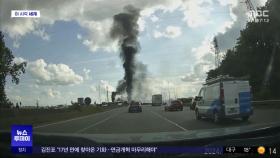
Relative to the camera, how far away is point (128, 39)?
613 cm

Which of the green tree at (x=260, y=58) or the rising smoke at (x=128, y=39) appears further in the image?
the green tree at (x=260, y=58)

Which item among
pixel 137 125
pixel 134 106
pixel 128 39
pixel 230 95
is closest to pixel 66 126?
pixel 137 125

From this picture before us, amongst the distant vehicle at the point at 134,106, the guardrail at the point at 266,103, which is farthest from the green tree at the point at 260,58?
the distant vehicle at the point at 134,106

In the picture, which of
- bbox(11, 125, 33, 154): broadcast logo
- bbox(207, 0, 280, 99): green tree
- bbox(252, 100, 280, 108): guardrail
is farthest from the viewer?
bbox(252, 100, 280, 108): guardrail

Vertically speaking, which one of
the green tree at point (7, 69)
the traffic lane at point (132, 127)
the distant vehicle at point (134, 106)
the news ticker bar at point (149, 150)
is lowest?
the news ticker bar at point (149, 150)

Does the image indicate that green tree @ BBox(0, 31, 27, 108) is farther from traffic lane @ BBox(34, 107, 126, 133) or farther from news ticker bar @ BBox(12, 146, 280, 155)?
news ticker bar @ BBox(12, 146, 280, 155)

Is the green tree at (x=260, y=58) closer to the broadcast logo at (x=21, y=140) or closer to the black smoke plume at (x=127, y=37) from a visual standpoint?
the black smoke plume at (x=127, y=37)

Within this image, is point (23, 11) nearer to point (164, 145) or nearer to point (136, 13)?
point (136, 13)

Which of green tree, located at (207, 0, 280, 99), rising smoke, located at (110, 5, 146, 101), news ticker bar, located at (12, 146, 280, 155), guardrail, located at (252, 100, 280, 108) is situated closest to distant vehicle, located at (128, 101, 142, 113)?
green tree, located at (207, 0, 280, 99)

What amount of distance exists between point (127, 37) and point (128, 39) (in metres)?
0.04

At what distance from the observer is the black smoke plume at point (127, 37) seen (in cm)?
591

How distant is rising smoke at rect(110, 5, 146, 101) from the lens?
591 centimetres

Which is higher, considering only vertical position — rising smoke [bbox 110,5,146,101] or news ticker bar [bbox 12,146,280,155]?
rising smoke [bbox 110,5,146,101]

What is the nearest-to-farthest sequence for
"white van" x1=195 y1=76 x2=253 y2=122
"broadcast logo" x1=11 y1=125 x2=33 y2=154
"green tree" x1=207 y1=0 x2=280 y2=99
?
"broadcast logo" x1=11 y1=125 x2=33 y2=154 → "green tree" x1=207 y1=0 x2=280 y2=99 → "white van" x1=195 y1=76 x2=253 y2=122
